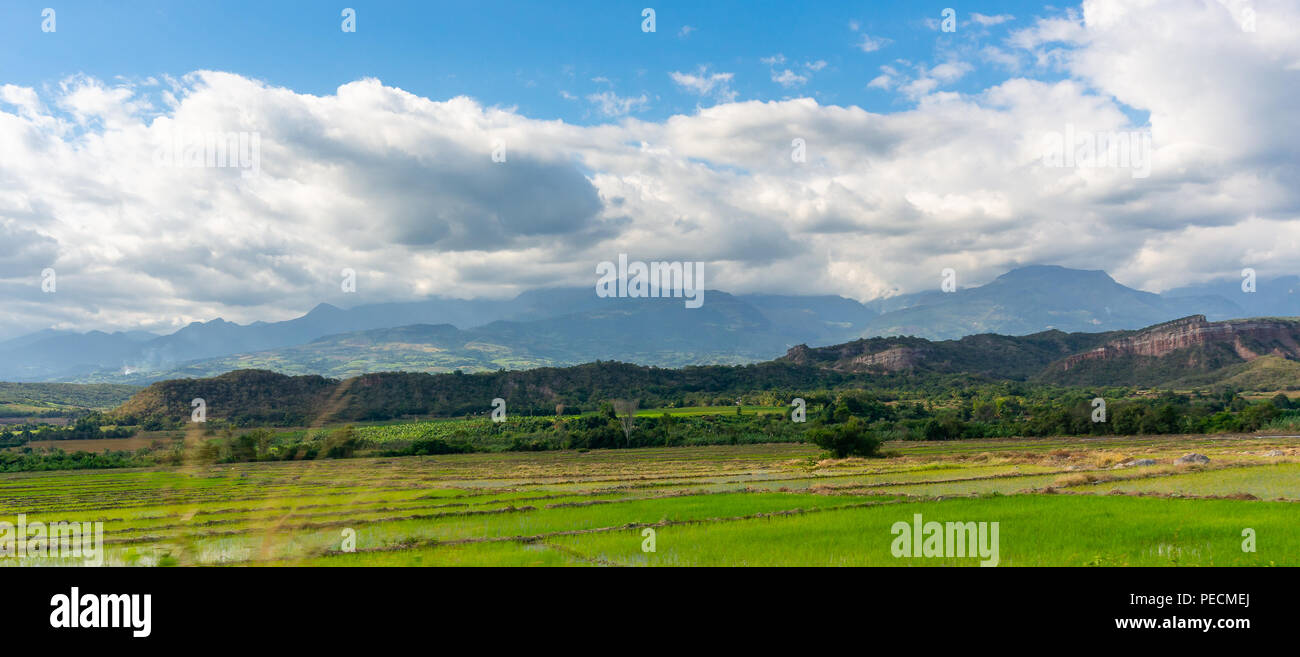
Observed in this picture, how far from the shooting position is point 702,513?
26047 millimetres

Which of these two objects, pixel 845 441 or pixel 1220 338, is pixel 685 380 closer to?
pixel 845 441

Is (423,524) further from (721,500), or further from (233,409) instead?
(233,409)

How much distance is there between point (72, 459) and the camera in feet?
225

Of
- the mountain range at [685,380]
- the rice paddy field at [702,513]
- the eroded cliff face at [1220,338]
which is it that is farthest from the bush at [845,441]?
the eroded cliff face at [1220,338]

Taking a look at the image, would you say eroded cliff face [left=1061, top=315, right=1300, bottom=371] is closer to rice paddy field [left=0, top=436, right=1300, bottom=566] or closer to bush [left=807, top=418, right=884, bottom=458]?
bush [left=807, top=418, right=884, bottom=458]

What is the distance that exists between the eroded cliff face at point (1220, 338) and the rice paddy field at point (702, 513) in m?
159

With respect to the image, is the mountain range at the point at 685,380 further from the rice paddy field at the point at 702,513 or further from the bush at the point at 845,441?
the bush at the point at 845,441

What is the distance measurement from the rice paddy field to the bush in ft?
28.3

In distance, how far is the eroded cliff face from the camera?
555 feet

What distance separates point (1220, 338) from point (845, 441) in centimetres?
17081

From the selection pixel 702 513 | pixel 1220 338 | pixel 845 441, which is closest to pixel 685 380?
pixel 845 441

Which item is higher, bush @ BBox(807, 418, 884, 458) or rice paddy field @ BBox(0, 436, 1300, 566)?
rice paddy field @ BBox(0, 436, 1300, 566)

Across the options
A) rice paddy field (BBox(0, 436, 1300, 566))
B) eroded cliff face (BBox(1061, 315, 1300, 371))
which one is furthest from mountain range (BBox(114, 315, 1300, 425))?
rice paddy field (BBox(0, 436, 1300, 566))

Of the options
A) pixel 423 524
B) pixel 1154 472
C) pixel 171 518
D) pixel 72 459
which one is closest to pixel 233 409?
pixel 72 459
